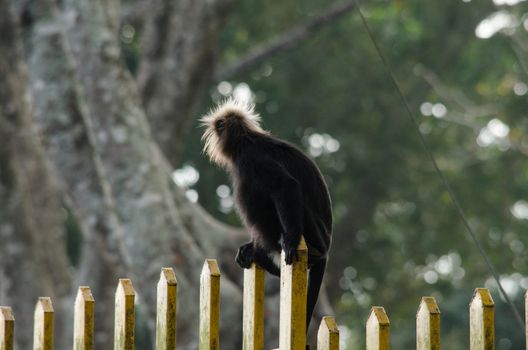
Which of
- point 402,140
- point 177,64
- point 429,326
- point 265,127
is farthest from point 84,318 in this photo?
point 402,140

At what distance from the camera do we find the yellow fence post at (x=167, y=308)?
9.11 ft

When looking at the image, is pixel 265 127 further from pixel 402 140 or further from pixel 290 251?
pixel 290 251

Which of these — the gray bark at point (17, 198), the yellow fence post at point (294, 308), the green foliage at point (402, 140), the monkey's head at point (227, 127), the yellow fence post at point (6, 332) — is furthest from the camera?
the green foliage at point (402, 140)

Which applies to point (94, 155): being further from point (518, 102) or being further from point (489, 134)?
point (489, 134)

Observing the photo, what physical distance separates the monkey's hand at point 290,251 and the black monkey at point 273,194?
0.89 feet

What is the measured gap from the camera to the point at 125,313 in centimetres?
279

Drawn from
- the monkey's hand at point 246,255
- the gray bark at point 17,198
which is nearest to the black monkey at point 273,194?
the monkey's hand at point 246,255

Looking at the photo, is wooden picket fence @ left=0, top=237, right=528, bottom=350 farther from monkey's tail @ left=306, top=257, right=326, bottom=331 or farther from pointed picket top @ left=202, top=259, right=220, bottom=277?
monkey's tail @ left=306, top=257, right=326, bottom=331

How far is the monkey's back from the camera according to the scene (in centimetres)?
349

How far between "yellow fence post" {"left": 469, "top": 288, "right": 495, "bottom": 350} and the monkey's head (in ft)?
4.20

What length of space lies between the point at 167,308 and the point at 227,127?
1063 mm

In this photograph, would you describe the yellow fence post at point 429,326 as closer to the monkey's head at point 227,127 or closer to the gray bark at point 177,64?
the monkey's head at point 227,127

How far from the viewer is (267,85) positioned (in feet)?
60.6

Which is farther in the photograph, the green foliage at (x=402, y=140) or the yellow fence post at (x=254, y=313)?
the green foliage at (x=402, y=140)
